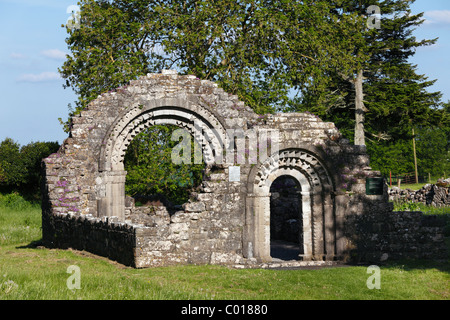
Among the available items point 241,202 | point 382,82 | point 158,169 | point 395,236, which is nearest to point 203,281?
point 241,202

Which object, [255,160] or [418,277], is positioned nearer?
[418,277]

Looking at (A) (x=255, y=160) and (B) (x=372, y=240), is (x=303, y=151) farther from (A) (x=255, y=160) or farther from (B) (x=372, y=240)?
(B) (x=372, y=240)

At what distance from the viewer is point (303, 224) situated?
13555 mm

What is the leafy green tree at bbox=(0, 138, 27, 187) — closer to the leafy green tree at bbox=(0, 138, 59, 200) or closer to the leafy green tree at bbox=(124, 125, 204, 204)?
the leafy green tree at bbox=(0, 138, 59, 200)

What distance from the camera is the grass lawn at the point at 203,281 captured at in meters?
8.19

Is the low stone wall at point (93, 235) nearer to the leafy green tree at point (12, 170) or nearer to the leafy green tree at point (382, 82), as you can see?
the leafy green tree at point (12, 170)

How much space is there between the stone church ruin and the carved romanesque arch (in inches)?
0.9

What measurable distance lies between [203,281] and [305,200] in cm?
433

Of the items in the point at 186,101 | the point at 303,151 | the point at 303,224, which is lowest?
the point at 303,224

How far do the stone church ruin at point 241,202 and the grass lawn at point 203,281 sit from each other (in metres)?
0.60

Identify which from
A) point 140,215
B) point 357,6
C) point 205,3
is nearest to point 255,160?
point 140,215

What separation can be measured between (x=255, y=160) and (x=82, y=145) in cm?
537

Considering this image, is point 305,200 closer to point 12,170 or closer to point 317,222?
point 317,222

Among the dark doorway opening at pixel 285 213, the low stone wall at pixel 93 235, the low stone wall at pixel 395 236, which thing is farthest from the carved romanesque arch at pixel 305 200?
the dark doorway opening at pixel 285 213
